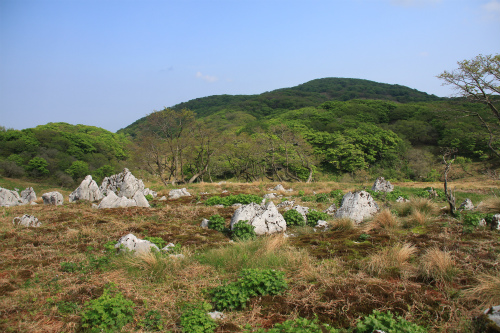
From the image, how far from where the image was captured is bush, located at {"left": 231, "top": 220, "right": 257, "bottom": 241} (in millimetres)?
6914

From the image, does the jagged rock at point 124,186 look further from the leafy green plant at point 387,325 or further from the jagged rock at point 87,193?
the leafy green plant at point 387,325

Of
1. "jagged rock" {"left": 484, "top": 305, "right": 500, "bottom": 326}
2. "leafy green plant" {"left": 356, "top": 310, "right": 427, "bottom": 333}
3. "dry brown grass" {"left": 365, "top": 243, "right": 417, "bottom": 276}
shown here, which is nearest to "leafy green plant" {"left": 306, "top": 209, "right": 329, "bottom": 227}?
"dry brown grass" {"left": 365, "top": 243, "right": 417, "bottom": 276}

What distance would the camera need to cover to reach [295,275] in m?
4.53

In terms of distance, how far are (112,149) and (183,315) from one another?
253 ft

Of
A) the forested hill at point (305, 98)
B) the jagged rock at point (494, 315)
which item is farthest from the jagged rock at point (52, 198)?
the forested hill at point (305, 98)

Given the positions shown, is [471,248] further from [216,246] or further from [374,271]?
[216,246]

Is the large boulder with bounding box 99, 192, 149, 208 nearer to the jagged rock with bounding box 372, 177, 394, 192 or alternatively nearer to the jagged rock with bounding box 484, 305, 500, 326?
the jagged rock with bounding box 372, 177, 394, 192

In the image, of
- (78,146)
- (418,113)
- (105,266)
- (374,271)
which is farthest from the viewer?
(418,113)

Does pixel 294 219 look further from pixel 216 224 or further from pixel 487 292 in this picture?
pixel 487 292

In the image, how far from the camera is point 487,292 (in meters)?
3.36

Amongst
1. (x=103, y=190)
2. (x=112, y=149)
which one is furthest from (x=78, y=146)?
(x=103, y=190)

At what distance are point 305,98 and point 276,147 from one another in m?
76.0

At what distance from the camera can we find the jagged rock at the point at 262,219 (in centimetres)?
754

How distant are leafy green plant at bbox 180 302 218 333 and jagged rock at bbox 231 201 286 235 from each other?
4.14m
